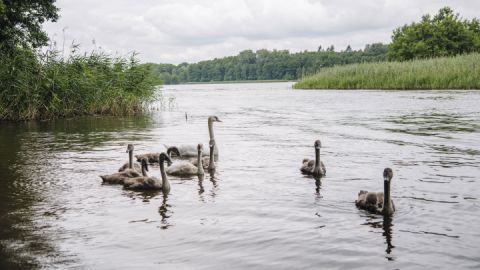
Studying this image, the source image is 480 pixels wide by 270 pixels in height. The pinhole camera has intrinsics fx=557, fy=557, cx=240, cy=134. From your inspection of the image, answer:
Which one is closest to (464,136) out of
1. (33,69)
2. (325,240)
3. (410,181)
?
(410,181)

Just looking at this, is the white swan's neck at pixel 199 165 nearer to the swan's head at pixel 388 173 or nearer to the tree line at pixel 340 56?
the swan's head at pixel 388 173

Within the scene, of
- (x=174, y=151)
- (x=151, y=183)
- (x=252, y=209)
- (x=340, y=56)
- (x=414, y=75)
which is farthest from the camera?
(x=340, y=56)

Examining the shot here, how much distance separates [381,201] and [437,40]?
6990 cm

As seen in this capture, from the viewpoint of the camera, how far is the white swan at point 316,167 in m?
10.8

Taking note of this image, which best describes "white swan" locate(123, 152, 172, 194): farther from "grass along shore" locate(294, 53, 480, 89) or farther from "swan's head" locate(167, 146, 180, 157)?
"grass along shore" locate(294, 53, 480, 89)

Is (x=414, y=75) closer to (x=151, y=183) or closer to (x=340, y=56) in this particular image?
(x=151, y=183)

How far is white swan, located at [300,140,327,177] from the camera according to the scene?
1084 cm

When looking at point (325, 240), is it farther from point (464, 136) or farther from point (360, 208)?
point (464, 136)

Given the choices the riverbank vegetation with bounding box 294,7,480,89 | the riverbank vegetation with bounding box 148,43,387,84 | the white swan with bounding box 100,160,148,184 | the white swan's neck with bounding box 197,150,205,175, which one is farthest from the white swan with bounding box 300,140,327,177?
the riverbank vegetation with bounding box 148,43,387,84

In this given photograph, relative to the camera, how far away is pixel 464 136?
1667cm

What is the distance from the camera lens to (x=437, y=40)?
2857 inches

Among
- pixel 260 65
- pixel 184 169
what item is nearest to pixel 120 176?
pixel 184 169

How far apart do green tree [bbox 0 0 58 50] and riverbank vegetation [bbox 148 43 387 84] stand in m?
105

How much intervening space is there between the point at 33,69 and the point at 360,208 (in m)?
18.8
